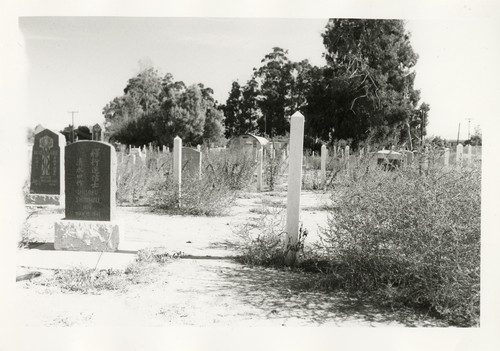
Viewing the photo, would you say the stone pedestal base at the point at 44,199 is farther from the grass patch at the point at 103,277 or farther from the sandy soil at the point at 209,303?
the sandy soil at the point at 209,303

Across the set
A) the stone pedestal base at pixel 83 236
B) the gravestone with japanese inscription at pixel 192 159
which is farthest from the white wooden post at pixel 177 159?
the stone pedestal base at pixel 83 236

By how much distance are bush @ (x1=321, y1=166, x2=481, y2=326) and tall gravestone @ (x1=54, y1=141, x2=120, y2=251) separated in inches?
127

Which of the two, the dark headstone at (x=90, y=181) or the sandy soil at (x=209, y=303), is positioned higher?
the dark headstone at (x=90, y=181)

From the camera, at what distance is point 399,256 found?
4.39 meters

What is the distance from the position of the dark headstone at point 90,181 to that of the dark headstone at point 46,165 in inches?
169

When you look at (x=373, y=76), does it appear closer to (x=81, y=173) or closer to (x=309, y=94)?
(x=309, y=94)

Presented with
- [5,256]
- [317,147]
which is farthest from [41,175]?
[317,147]

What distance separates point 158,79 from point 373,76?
22.8 ft

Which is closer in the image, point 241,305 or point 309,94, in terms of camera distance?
point 241,305

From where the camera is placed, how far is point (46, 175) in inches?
416

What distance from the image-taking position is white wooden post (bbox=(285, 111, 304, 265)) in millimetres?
5816

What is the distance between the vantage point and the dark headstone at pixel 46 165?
34.0 feet

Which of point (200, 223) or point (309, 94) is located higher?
Result: point (309, 94)

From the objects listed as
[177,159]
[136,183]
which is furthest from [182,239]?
[136,183]
